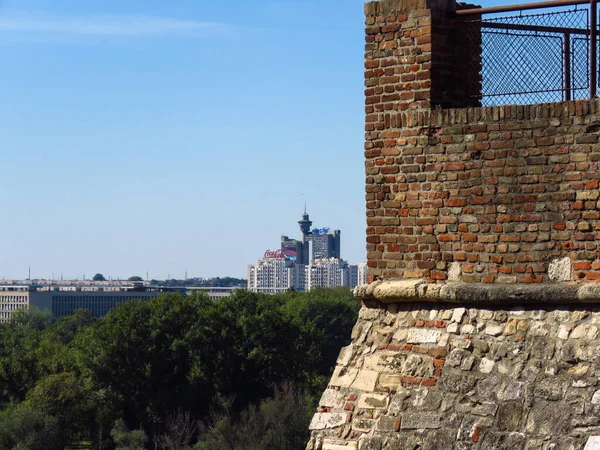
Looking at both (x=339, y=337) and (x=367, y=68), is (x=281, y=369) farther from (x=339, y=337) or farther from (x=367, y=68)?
(x=367, y=68)

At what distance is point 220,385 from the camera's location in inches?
2402

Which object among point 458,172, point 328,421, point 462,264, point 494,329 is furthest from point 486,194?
point 328,421

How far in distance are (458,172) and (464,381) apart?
4.33ft

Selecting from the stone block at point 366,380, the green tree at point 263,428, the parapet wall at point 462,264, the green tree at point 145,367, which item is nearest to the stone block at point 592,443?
the parapet wall at point 462,264

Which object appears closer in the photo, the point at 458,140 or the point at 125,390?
the point at 458,140

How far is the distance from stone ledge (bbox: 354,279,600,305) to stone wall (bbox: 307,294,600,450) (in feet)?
0.21

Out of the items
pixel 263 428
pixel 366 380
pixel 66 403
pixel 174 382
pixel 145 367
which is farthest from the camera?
pixel 174 382

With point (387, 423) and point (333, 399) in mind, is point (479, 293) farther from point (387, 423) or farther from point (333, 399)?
point (333, 399)

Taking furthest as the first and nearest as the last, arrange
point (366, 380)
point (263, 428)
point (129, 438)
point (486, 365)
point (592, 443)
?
point (263, 428), point (129, 438), point (366, 380), point (486, 365), point (592, 443)

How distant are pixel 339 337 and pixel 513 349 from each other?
3366 inches

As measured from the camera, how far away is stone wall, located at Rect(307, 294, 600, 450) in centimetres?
655

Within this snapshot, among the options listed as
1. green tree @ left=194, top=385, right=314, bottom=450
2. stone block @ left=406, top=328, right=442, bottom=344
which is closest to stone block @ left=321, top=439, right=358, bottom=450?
stone block @ left=406, top=328, right=442, bottom=344

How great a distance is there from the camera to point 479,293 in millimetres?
7109

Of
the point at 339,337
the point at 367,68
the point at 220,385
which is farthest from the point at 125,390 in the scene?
the point at 367,68
